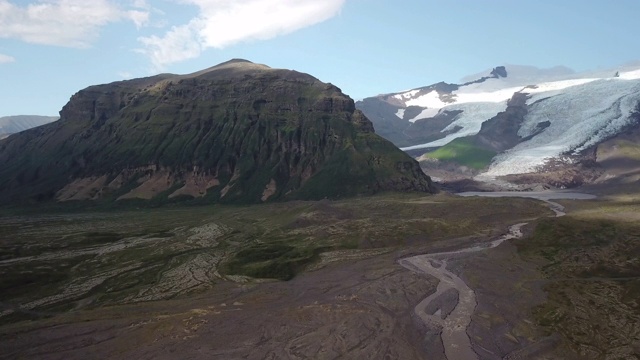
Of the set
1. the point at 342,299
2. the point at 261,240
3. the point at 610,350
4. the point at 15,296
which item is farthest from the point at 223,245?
the point at 610,350

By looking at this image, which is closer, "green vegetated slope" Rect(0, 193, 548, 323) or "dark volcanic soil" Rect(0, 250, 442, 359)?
"dark volcanic soil" Rect(0, 250, 442, 359)

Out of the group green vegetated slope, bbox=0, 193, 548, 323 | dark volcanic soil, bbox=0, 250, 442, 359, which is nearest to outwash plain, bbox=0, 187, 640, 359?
dark volcanic soil, bbox=0, 250, 442, 359

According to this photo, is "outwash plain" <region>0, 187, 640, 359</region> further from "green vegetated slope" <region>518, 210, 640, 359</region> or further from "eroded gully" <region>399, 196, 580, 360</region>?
"eroded gully" <region>399, 196, 580, 360</region>

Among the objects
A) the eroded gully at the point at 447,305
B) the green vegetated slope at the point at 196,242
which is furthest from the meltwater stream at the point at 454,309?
→ the green vegetated slope at the point at 196,242

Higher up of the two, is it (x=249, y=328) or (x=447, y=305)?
(x=249, y=328)

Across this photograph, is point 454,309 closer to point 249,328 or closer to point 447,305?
point 447,305

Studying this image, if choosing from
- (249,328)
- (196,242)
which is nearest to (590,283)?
(249,328)
